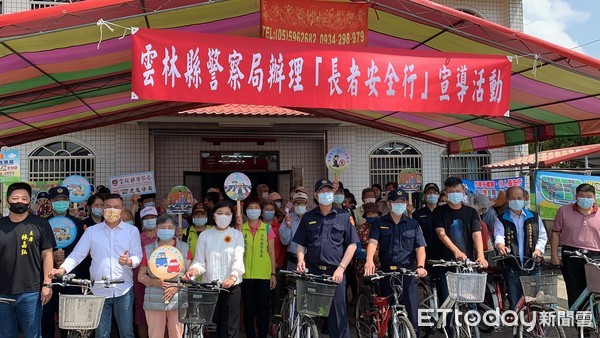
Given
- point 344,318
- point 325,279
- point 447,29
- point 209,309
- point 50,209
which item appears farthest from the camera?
point 50,209

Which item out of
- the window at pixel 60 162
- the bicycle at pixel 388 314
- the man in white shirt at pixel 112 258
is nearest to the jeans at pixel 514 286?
the bicycle at pixel 388 314

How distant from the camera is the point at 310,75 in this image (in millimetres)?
5352

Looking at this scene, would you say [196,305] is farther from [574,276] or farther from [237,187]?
[574,276]

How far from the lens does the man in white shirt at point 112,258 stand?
16.4 ft

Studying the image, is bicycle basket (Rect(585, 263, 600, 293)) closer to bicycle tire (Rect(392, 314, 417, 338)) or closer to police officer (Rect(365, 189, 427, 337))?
police officer (Rect(365, 189, 427, 337))

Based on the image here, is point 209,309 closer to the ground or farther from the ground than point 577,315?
farther from the ground

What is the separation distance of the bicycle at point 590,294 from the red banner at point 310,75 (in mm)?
2011

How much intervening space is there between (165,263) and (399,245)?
8.22 ft

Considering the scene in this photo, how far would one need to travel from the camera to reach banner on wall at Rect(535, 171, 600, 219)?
1000cm

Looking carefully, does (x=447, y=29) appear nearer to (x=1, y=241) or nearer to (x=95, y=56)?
(x=95, y=56)

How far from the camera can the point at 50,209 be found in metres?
6.49

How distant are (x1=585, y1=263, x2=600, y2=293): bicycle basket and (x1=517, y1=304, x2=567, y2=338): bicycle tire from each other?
2.10 feet

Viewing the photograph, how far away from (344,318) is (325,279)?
25.1 inches

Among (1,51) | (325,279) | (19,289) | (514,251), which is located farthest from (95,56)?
(514,251)
